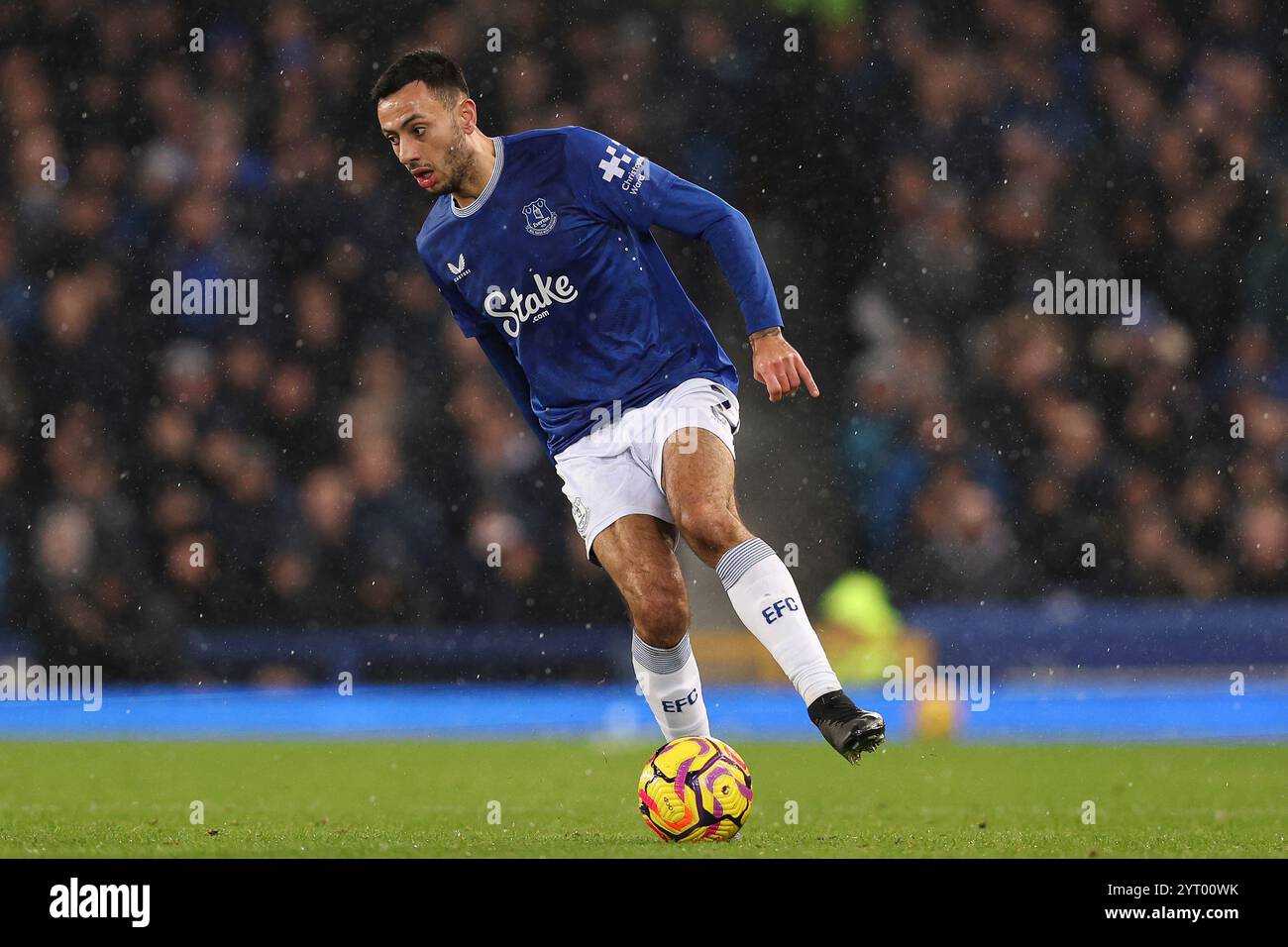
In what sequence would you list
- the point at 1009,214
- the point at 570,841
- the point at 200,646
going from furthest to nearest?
the point at 1009,214, the point at 200,646, the point at 570,841

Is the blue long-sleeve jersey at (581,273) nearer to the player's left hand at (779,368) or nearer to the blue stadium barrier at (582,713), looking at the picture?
the player's left hand at (779,368)

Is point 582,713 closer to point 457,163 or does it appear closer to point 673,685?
point 673,685

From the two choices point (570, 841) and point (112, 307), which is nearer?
point (570, 841)

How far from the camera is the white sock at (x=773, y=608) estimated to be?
14.1ft

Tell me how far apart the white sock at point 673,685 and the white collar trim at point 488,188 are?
55.2 inches

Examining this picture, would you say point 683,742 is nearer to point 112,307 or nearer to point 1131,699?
point 1131,699

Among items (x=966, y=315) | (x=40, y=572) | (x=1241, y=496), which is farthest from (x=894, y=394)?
(x=40, y=572)

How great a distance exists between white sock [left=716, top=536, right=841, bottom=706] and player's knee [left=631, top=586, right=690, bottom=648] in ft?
1.03

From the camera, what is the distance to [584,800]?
579 centimetres

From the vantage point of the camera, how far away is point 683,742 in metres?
4.57

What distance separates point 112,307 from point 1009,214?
19.4 feet

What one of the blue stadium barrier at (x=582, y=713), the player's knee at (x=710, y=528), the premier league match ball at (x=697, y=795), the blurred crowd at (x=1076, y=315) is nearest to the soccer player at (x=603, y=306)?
the player's knee at (x=710, y=528)

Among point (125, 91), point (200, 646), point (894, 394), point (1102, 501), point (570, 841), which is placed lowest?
point (570, 841)

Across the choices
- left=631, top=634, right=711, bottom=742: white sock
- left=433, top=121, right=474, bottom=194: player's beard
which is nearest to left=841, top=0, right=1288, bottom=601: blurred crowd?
left=631, top=634, right=711, bottom=742: white sock
